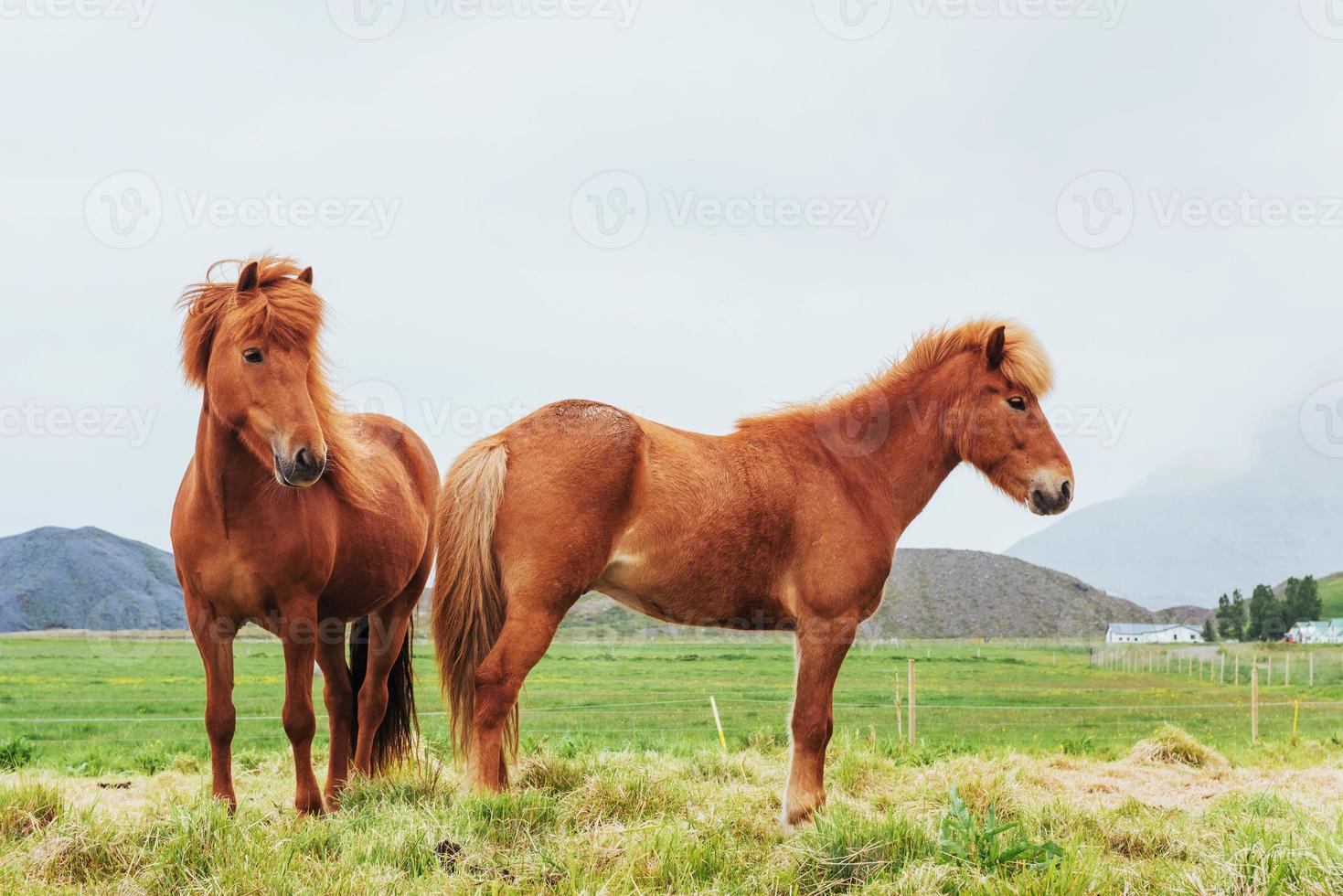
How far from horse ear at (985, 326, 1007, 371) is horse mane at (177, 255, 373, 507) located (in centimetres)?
398

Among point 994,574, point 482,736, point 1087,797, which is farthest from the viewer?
point 994,574

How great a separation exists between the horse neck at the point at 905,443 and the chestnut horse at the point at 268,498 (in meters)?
3.15

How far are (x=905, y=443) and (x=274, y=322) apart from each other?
12.4ft

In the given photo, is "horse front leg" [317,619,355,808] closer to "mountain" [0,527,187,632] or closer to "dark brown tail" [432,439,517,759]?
"dark brown tail" [432,439,517,759]

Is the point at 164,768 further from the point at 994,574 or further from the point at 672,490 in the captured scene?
the point at 994,574

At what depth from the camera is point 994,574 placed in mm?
62844

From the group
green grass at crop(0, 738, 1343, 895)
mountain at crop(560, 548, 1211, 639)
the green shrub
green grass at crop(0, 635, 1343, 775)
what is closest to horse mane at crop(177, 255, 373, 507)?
green grass at crop(0, 738, 1343, 895)

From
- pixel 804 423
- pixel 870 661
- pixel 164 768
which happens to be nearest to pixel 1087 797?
pixel 804 423

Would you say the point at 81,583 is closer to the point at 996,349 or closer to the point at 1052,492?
the point at 996,349

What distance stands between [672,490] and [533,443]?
2.64ft

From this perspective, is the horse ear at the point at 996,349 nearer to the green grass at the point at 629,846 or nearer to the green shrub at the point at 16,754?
the green grass at the point at 629,846

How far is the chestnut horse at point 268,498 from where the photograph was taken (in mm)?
4930

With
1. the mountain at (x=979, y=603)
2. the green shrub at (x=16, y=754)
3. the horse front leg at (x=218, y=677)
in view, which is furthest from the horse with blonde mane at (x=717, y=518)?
the mountain at (x=979, y=603)

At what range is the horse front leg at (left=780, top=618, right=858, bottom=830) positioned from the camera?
526 cm
